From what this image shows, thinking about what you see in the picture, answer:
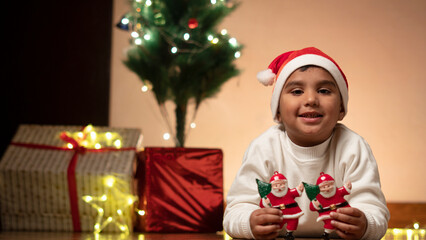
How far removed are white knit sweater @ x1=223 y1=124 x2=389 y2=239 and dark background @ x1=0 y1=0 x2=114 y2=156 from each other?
1.59 m

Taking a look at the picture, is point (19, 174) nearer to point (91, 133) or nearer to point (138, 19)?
point (91, 133)


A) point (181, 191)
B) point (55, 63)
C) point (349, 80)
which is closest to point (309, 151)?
point (181, 191)

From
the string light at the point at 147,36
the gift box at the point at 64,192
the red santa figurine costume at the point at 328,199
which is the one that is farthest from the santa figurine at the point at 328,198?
the string light at the point at 147,36

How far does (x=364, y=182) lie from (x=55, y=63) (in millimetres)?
1946

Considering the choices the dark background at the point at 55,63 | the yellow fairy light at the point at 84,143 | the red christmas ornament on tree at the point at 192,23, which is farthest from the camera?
the dark background at the point at 55,63

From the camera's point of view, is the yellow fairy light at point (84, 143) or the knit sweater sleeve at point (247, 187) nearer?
the knit sweater sleeve at point (247, 187)

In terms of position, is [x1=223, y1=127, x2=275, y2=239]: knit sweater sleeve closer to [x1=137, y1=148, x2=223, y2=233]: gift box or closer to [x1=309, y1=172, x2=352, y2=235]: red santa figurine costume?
[x1=309, y1=172, x2=352, y2=235]: red santa figurine costume

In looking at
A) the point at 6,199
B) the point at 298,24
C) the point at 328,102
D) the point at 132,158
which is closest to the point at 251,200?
the point at 328,102

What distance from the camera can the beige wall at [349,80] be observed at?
273 cm

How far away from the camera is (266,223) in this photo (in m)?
1.01

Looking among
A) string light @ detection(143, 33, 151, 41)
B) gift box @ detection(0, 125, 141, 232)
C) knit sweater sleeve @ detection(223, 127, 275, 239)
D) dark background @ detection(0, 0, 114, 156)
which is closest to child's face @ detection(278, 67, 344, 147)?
knit sweater sleeve @ detection(223, 127, 275, 239)

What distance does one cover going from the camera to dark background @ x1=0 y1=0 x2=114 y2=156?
246 centimetres

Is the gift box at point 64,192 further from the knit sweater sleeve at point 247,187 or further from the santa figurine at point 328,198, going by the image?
the santa figurine at point 328,198

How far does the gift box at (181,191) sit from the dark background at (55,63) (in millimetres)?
1031
